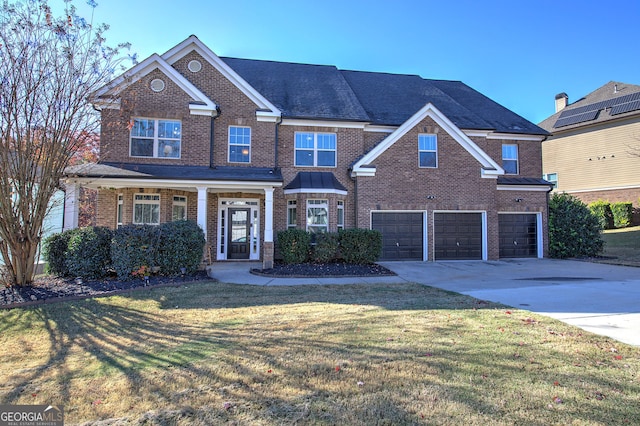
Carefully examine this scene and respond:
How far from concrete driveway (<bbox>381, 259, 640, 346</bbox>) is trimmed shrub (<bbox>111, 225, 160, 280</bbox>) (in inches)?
302

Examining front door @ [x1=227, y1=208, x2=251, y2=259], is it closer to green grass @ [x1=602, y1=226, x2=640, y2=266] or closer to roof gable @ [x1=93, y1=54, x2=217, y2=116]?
roof gable @ [x1=93, y1=54, x2=217, y2=116]

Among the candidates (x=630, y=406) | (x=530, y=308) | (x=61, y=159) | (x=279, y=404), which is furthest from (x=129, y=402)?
(x=61, y=159)

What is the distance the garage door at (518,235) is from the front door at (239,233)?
11.8 m

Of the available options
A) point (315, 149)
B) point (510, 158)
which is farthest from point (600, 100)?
point (315, 149)

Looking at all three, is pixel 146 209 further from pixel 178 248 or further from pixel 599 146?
pixel 599 146

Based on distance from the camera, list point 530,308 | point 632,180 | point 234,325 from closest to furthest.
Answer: point 234,325 < point 530,308 < point 632,180

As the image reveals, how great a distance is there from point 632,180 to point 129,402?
31521 mm

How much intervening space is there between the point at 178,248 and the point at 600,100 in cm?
3306

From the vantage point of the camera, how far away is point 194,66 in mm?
14719

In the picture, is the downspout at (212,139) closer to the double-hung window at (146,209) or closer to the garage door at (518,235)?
the double-hung window at (146,209)

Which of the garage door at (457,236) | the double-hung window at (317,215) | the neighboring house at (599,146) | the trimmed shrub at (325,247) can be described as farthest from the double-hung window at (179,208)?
the neighboring house at (599,146)

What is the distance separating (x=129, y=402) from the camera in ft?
10.9

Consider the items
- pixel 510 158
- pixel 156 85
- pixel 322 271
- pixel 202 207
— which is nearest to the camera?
pixel 322 271

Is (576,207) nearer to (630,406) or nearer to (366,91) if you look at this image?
(366,91)
